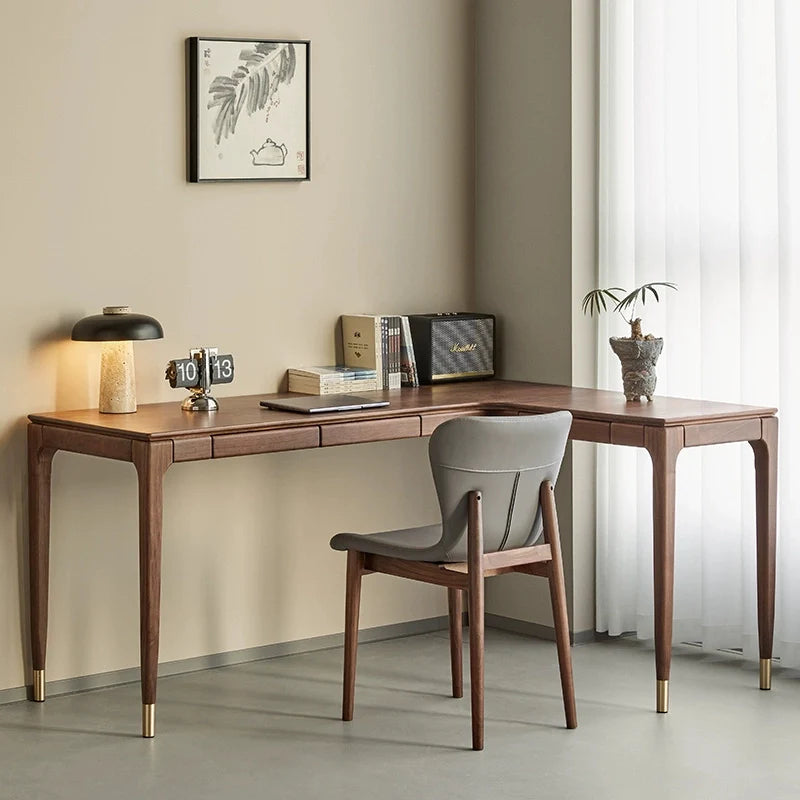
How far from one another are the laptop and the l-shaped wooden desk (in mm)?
27

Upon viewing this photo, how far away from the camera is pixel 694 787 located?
3.50 m

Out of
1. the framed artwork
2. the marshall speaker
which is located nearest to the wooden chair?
the marshall speaker

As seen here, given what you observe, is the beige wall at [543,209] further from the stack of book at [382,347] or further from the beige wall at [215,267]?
the stack of book at [382,347]

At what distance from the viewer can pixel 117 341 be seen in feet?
13.6

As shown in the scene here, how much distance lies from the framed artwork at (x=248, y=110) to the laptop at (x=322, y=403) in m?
0.71

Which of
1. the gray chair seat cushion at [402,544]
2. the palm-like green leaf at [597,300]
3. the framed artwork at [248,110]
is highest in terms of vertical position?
the framed artwork at [248,110]

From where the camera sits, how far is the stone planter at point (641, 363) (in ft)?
14.3

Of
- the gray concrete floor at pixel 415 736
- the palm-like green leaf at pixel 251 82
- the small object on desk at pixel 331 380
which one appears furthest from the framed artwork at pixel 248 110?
the gray concrete floor at pixel 415 736

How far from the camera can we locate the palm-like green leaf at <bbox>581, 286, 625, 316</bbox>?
181 inches

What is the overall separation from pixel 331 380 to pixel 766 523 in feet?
4.44

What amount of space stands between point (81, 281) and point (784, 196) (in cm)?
202

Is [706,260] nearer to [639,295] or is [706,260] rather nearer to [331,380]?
[639,295]

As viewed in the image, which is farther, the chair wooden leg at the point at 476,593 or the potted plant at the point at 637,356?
the potted plant at the point at 637,356

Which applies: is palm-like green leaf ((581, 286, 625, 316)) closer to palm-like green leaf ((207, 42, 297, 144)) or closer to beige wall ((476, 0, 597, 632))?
beige wall ((476, 0, 597, 632))
